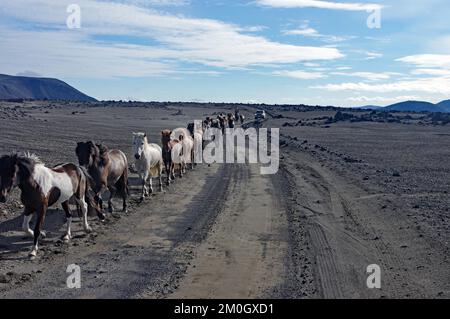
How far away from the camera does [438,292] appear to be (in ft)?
28.0

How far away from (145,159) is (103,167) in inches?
140

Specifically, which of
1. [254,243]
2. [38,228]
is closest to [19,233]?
[38,228]

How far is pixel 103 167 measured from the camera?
43.4ft

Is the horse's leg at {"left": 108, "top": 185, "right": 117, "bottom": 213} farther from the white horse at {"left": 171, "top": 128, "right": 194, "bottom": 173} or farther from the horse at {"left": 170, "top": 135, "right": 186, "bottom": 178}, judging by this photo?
the white horse at {"left": 171, "top": 128, "right": 194, "bottom": 173}

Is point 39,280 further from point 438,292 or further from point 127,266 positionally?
point 438,292

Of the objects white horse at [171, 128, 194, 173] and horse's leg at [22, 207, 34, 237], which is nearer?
horse's leg at [22, 207, 34, 237]

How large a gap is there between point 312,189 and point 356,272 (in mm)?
8704

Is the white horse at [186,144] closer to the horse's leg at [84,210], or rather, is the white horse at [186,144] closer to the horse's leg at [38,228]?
the horse's leg at [84,210]

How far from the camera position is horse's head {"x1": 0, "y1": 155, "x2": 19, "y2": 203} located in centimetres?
960

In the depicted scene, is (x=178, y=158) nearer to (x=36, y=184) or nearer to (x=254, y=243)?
(x=254, y=243)

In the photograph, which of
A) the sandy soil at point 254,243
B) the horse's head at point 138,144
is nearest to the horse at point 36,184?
the sandy soil at point 254,243

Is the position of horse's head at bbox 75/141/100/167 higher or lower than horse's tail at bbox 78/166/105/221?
higher

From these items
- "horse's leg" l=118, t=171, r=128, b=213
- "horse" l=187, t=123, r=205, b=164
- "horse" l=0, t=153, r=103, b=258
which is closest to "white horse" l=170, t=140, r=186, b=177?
"horse" l=187, t=123, r=205, b=164
